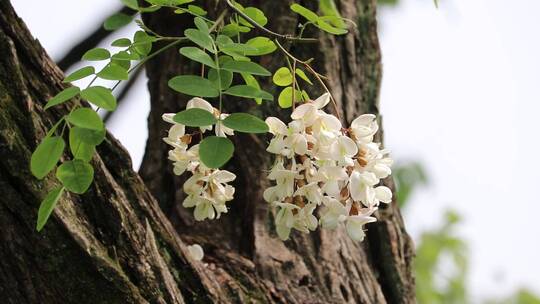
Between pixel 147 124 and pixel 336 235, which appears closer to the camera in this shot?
pixel 336 235

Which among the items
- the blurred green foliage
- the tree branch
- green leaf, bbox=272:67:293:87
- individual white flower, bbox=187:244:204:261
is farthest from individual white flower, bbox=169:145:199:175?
the blurred green foliage

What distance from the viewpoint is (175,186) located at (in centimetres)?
227

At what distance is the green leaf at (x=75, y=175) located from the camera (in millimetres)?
1376

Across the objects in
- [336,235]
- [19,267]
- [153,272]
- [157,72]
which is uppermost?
[157,72]

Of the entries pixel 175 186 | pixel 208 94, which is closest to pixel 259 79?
pixel 175 186

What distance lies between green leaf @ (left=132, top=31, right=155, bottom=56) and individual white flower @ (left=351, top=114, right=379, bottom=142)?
0.37 meters

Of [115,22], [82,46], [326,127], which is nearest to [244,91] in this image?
[326,127]

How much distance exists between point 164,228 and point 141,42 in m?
0.52

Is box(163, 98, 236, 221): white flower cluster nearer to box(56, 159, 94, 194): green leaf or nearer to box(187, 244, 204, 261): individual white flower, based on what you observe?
box(56, 159, 94, 194): green leaf

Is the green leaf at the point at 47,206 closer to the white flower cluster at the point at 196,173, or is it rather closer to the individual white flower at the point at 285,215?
the white flower cluster at the point at 196,173

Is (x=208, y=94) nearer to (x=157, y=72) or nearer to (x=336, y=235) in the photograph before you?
(x=336, y=235)

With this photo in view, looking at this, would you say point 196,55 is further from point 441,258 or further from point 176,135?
point 441,258

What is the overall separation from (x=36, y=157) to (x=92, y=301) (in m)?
0.39

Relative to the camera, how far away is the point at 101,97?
1323 millimetres
